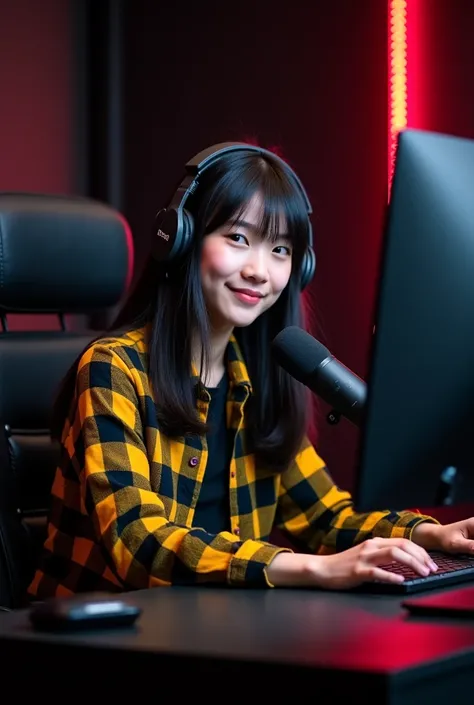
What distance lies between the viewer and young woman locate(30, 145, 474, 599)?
1.42 m

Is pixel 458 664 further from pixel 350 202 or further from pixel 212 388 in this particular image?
pixel 350 202

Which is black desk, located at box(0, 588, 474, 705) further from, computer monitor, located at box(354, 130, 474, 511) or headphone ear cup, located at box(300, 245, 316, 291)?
headphone ear cup, located at box(300, 245, 316, 291)

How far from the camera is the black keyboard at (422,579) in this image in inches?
44.9

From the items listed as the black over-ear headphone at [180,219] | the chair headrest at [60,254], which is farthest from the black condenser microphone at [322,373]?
the chair headrest at [60,254]

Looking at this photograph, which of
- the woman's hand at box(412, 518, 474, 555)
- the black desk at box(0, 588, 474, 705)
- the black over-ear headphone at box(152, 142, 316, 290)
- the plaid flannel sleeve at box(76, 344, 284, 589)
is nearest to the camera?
the black desk at box(0, 588, 474, 705)

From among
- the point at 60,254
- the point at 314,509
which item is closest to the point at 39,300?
the point at 60,254

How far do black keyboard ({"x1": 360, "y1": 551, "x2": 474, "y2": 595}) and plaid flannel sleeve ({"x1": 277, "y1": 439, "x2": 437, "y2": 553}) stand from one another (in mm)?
394

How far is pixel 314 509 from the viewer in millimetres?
1723

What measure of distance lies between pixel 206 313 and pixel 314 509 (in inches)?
13.6

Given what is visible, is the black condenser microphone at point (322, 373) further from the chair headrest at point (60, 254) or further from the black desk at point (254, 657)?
the chair headrest at point (60, 254)

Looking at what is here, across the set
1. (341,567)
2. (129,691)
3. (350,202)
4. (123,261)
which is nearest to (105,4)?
(350,202)

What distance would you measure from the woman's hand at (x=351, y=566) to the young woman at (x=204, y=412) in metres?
0.17

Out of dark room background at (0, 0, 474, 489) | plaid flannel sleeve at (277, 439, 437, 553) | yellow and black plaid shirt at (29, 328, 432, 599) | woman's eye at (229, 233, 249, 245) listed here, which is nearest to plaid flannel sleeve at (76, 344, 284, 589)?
yellow and black plaid shirt at (29, 328, 432, 599)

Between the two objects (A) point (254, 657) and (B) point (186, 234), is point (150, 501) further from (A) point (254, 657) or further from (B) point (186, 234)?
(A) point (254, 657)
